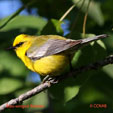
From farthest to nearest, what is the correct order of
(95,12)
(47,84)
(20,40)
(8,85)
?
(20,40), (95,12), (8,85), (47,84)

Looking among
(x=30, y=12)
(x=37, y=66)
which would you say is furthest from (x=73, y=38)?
(x=30, y=12)

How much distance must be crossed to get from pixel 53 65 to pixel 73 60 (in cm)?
24

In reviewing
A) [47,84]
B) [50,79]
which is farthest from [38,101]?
[47,84]

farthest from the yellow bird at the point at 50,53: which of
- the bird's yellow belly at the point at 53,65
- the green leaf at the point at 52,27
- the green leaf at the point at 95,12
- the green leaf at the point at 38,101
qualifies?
the green leaf at the point at 38,101

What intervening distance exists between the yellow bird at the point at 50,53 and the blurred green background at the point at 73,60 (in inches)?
3.7

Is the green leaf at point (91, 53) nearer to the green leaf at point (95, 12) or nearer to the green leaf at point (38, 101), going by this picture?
the green leaf at point (95, 12)

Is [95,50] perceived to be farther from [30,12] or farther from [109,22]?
[30,12]

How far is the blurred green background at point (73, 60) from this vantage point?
10.6ft

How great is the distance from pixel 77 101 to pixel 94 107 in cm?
53

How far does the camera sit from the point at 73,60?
334 cm

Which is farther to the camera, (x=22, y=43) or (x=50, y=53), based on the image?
(x=22, y=43)

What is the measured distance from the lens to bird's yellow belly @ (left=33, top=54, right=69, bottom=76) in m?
3.44

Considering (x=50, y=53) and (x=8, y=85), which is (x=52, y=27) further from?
(x=8, y=85)

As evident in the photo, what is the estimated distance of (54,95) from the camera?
10.6 feet
